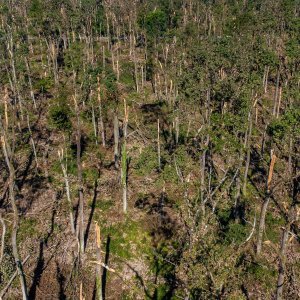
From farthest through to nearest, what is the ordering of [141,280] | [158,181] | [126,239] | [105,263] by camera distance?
[158,181] < [126,239] < [105,263] < [141,280]

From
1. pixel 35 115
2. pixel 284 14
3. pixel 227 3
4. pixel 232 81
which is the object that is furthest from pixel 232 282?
pixel 227 3

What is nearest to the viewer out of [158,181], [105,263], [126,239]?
[105,263]

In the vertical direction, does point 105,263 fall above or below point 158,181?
below

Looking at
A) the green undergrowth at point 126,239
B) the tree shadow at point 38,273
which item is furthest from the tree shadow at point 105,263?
the tree shadow at point 38,273

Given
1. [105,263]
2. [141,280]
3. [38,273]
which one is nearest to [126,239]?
[105,263]

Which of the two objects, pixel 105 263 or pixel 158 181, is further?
pixel 158 181

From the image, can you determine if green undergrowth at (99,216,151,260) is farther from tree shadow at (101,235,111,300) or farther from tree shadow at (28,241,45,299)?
tree shadow at (28,241,45,299)

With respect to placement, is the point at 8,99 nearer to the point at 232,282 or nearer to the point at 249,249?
the point at 249,249

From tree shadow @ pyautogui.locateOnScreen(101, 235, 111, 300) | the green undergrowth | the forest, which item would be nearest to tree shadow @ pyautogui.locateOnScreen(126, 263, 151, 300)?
the forest

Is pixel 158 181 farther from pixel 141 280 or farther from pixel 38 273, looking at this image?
pixel 38 273

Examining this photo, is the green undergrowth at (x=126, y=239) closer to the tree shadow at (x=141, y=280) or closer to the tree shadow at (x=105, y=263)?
the tree shadow at (x=105, y=263)
